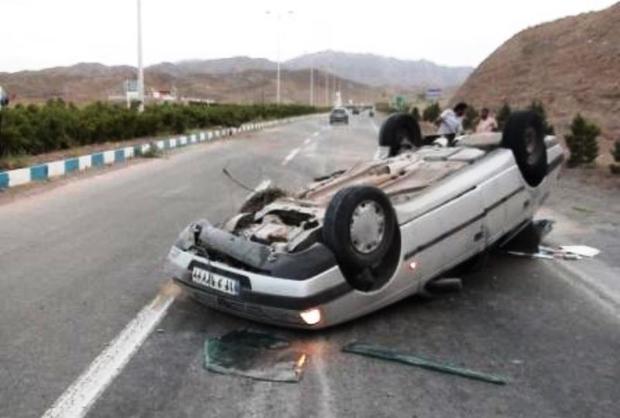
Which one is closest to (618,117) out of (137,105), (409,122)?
(137,105)

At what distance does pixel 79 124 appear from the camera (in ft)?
75.1

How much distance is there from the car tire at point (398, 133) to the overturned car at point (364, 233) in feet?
3.24

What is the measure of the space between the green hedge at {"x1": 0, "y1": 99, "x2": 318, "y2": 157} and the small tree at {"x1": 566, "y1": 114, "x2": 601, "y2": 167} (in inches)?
502

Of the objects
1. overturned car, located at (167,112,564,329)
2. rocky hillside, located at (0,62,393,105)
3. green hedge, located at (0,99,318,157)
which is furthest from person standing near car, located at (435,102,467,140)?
rocky hillside, located at (0,62,393,105)

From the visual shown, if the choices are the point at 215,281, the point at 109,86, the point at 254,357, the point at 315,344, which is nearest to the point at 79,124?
the point at 215,281

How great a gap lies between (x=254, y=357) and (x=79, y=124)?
755 inches

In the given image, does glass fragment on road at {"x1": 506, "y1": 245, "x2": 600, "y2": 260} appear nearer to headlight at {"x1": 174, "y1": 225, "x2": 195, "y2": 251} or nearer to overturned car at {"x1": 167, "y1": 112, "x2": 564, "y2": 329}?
overturned car at {"x1": 167, "y1": 112, "x2": 564, "y2": 329}

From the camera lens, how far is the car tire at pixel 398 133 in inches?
336

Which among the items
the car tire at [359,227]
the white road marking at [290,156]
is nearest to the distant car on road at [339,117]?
the white road marking at [290,156]

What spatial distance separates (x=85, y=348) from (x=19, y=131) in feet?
47.5

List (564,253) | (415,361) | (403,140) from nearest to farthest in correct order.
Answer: (415,361)
(564,253)
(403,140)

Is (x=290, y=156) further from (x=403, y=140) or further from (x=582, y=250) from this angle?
(x=582, y=250)

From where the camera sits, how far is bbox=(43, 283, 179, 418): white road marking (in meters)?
4.20

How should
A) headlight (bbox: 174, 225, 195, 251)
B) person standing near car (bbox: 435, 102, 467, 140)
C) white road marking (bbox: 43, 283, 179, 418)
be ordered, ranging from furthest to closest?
1. person standing near car (bbox: 435, 102, 467, 140)
2. headlight (bbox: 174, 225, 195, 251)
3. white road marking (bbox: 43, 283, 179, 418)
